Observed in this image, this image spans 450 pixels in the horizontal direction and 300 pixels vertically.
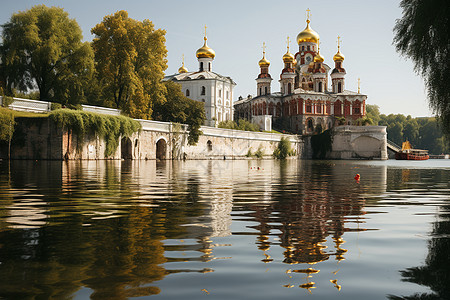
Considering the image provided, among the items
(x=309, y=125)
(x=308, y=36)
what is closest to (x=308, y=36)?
(x=308, y=36)

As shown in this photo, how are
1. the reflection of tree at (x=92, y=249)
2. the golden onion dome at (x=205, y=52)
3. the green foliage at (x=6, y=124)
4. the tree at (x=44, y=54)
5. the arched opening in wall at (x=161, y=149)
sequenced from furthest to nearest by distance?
the golden onion dome at (x=205, y=52) < the arched opening in wall at (x=161, y=149) < the tree at (x=44, y=54) < the green foliage at (x=6, y=124) < the reflection of tree at (x=92, y=249)

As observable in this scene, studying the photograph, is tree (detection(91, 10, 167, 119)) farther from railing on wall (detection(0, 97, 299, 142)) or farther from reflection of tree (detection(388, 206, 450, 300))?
reflection of tree (detection(388, 206, 450, 300))

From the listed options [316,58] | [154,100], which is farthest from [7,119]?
[316,58]

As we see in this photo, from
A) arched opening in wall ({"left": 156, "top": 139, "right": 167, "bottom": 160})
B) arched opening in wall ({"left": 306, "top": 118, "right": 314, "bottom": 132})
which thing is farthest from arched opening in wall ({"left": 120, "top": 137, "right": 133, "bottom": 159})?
arched opening in wall ({"left": 306, "top": 118, "right": 314, "bottom": 132})

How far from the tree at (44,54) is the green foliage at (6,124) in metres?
7.51

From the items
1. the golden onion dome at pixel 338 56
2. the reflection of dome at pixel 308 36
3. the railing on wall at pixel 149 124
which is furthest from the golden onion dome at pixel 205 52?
the golden onion dome at pixel 338 56

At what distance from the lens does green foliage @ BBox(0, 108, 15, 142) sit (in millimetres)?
28469

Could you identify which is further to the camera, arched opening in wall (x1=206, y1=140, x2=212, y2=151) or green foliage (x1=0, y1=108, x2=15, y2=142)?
arched opening in wall (x1=206, y1=140, x2=212, y2=151)

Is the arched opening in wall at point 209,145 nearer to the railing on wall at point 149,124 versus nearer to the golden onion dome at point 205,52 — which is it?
the railing on wall at point 149,124

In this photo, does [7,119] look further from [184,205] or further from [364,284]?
[364,284]

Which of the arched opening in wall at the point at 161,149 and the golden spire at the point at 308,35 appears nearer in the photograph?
the arched opening in wall at the point at 161,149

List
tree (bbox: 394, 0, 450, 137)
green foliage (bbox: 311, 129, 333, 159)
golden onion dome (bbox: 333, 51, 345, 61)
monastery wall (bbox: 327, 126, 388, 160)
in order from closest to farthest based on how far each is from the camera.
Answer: tree (bbox: 394, 0, 450, 137) < monastery wall (bbox: 327, 126, 388, 160) < green foliage (bbox: 311, 129, 333, 159) < golden onion dome (bbox: 333, 51, 345, 61)

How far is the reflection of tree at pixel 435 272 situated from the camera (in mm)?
3156

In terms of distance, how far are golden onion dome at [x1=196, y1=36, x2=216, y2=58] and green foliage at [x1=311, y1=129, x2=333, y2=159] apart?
21.9 m
